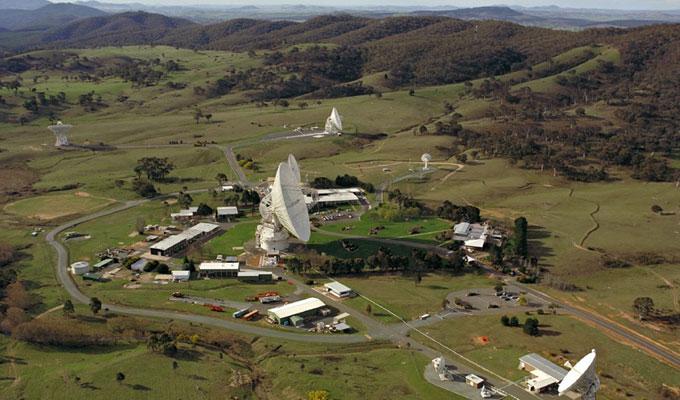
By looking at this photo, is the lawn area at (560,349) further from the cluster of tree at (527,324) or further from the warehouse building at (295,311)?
the warehouse building at (295,311)

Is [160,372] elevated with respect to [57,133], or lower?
lower

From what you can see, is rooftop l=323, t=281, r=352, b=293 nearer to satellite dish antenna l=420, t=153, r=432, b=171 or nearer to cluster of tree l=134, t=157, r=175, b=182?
satellite dish antenna l=420, t=153, r=432, b=171

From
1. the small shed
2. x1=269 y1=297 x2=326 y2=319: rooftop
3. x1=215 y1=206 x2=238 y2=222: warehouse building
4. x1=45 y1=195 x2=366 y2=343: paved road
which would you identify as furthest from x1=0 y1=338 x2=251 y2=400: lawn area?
x1=215 y1=206 x2=238 y2=222: warehouse building

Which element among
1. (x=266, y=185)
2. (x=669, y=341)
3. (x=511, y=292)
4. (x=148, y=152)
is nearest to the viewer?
(x=669, y=341)

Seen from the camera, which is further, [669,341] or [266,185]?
[266,185]

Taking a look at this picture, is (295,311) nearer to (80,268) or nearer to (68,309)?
(68,309)

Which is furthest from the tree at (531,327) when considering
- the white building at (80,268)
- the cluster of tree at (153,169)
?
the cluster of tree at (153,169)

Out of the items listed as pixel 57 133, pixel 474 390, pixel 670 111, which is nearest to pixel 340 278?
pixel 474 390

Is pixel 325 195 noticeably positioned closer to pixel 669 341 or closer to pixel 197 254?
pixel 197 254
